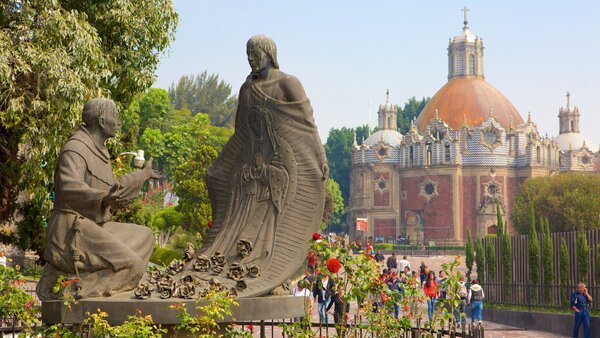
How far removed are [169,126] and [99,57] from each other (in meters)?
42.7

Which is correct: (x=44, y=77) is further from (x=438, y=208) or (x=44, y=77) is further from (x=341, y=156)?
(x=341, y=156)

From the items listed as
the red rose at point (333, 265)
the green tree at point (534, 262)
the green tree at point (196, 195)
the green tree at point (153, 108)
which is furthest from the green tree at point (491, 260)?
the green tree at point (153, 108)

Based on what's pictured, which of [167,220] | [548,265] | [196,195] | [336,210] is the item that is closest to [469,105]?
[336,210]

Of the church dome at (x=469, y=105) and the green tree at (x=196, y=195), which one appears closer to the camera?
the green tree at (x=196, y=195)

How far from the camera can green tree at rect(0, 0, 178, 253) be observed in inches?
575

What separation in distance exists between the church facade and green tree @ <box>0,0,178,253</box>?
67119mm

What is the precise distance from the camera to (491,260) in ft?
90.5

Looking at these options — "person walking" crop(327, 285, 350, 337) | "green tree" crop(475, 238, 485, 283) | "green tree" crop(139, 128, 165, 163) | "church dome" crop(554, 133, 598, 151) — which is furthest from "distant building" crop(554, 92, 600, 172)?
"person walking" crop(327, 285, 350, 337)

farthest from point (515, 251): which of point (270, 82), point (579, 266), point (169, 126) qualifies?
point (169, 126)

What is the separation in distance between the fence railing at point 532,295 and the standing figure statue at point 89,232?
14.3 metres

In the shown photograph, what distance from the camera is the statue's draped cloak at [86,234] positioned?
6.60 metres

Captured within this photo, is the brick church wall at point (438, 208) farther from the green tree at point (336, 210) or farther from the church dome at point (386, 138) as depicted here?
the church dome at point (386, 138)

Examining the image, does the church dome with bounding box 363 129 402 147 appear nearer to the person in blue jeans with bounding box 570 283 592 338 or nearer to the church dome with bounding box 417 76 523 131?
the church dome with bounding box 417 76 523 131

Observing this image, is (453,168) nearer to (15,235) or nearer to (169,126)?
(169,126)
